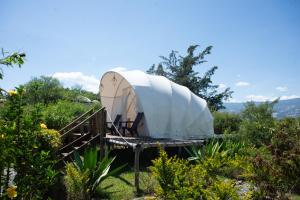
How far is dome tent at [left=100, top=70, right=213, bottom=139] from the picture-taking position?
1424 centimetres

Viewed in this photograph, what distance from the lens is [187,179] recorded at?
17.6ft

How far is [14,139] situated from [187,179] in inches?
125

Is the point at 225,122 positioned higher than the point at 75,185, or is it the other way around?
the point at 225,122

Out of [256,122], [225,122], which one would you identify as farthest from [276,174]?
[225,122]

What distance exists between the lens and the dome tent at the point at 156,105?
14.2 m

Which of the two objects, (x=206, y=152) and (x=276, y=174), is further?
(x=206, y=152)

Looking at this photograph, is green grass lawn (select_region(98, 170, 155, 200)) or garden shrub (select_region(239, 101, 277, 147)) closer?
green grass lawn (select_region(98, 170, 155, 200))

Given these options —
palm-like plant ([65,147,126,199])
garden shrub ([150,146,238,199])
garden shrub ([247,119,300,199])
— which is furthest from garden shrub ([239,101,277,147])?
garden shrub ([150,146,238,199])

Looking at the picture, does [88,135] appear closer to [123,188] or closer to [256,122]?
[123,188]

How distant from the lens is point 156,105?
47.4ft

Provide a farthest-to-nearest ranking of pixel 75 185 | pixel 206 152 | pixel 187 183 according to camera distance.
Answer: pixel 206 152
pixel 75 185
pixel 187 183

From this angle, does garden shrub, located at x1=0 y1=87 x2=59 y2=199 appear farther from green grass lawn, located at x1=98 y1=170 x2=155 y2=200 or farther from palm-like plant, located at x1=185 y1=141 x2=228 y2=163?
palm-like plant, located at x1=185 y1=141 x2=228 y2=163

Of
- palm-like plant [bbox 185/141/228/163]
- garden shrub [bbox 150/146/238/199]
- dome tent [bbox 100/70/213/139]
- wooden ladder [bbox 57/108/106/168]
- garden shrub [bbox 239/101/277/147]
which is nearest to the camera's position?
garden shrub [bbox 150/146/238/199]

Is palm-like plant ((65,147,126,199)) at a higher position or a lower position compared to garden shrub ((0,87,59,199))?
lower
